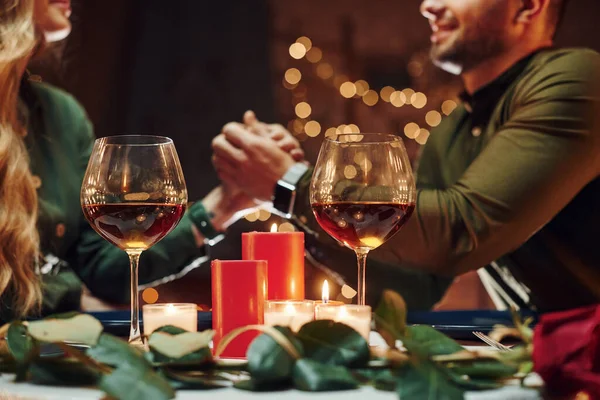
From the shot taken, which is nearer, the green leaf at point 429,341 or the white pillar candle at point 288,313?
the green leaf at point 429,341

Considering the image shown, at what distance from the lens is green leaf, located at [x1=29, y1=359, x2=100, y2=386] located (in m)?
0.53

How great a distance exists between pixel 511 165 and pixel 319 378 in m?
1.27

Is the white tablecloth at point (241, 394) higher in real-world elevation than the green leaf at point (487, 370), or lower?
lower

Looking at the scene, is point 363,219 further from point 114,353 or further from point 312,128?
point 312,128

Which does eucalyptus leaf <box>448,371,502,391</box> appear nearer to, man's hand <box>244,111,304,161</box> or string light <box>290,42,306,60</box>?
man's hand <box>244,111,304,161</box>

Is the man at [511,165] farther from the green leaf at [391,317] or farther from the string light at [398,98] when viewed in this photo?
the green leaf at [391,317]

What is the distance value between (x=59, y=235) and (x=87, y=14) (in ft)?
2.24

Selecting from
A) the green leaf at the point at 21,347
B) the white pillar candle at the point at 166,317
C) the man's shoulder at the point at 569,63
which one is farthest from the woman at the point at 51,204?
the green leaf at the point at 21,347

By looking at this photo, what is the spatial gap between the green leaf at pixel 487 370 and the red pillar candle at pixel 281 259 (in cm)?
33

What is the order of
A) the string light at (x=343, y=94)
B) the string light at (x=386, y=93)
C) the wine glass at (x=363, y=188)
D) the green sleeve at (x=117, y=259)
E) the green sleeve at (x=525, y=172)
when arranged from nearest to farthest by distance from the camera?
the wine glass at (x=363, y=188)
the green sleeve at (x=525, y=172)
the green sleeve at (x=117, y=259)
the string light at (x=343, y=94)
the string light at (x=386, y=93)

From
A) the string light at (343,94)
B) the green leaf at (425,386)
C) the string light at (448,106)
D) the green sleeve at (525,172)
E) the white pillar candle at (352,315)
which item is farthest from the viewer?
the string light at (343,94)

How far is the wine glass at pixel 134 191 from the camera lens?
810 millimetres

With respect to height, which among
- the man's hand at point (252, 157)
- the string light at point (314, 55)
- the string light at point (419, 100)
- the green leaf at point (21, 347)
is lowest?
the green leaf at point (21, 347)

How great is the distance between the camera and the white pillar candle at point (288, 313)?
687 millimetres
